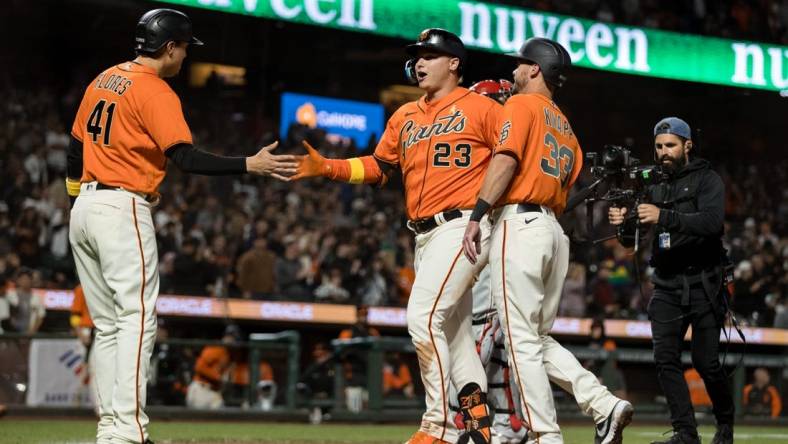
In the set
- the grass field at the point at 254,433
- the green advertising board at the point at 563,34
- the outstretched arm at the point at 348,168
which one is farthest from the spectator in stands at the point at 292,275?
the outstretched arm at the point at 348,168

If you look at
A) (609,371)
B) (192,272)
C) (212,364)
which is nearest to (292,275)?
(192,272)

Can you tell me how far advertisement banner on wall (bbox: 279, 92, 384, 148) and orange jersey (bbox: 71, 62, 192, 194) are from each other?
16.3 m

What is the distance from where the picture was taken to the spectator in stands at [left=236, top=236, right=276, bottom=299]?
1548 cm

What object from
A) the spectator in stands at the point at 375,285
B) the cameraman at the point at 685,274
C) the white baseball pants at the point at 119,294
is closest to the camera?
the white baseball pants at the point at 119,294

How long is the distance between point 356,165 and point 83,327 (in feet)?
19.4

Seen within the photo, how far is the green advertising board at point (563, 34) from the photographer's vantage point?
Answer: 1770 centimetres

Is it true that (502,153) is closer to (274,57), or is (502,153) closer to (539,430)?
(539,430)

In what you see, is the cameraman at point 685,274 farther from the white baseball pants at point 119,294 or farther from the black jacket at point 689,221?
the white baseball pants at point 119,294

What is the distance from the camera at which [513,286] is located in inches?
224

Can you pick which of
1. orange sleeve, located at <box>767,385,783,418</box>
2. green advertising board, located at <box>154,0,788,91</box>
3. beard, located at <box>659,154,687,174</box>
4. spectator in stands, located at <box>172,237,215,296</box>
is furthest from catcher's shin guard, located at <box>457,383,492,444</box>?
green advertising board, located at <box>154,0,788,91</box>

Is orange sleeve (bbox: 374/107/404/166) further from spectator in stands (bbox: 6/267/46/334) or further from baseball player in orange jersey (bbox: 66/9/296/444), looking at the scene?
spectator in stands (bbox: 6/267/46/334)

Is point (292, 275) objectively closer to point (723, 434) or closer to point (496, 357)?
point (496, 357)

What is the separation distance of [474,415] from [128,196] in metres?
2.14

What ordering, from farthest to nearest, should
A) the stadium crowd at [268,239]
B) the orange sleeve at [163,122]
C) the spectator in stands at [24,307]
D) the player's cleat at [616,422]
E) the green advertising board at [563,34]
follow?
the green advertising board at [563,34]
the stadium crowd at [268,239]
the spectator in stands at [24,307]
the player's cleat at [616,422]
the orange sleeve at [163,122]
